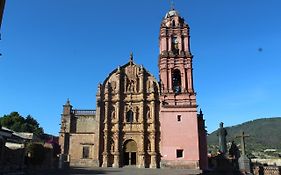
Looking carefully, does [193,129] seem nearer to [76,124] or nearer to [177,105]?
[177,105]

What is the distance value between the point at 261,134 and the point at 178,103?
11701 cm

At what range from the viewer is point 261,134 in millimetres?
→ 137000

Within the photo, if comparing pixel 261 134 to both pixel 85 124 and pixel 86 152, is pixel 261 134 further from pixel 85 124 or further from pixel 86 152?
pixel 86 152

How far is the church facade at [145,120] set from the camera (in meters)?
33.1

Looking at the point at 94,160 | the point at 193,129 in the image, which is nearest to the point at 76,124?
the point at 94,160

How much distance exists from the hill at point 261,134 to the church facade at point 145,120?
74354mm

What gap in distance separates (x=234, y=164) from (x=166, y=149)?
10.4 metres

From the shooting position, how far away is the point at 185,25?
123 feet

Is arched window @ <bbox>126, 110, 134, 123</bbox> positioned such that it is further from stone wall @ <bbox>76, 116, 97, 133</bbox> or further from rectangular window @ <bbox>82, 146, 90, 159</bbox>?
rectangular window @ <bbox>82, 146, 90, 159</bbox>

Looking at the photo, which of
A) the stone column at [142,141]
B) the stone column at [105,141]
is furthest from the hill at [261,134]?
the stone column at [105,141]

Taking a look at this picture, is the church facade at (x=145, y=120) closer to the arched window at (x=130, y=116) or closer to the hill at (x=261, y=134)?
the arched window at (x=130, y=116)

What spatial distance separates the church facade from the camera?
3309 centimetres

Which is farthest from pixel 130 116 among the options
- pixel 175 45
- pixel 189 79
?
pixel 175 45

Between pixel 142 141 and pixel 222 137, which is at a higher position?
pixel 222 137
